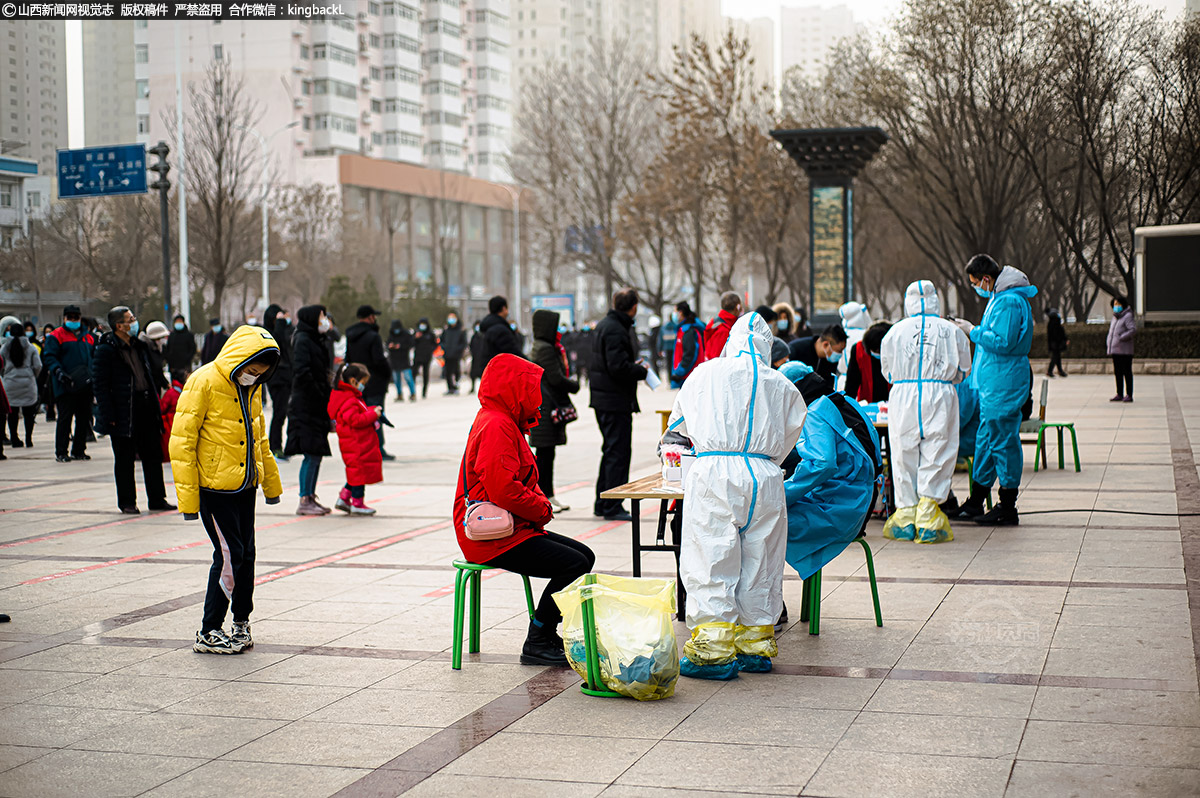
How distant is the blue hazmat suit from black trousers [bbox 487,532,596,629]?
4.79 meters

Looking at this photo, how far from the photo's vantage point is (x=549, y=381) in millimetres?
10703

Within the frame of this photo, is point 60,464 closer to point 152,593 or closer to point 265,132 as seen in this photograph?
point 152,593

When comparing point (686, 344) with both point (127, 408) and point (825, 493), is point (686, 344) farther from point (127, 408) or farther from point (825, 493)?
point (825, 493)

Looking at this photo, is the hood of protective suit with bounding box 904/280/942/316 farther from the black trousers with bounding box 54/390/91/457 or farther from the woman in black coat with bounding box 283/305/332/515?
the black trousers with bounding box 54/390/91/457

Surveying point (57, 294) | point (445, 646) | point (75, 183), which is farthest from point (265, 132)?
point (445, 646)

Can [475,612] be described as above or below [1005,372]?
below

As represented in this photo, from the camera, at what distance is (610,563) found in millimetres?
8781

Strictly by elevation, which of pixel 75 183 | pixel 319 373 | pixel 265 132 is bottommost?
pixel 319 373

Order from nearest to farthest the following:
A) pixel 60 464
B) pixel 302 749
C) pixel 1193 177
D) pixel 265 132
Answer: pixel 302 749 → pixel 60 464 → pixel 1193 177 → pixel 265 132

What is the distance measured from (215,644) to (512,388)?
2096 mm

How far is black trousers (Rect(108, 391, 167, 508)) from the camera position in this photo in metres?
11.9

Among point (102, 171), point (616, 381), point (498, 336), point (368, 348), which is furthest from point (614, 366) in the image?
point (102, 171)

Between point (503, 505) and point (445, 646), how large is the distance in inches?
45.1

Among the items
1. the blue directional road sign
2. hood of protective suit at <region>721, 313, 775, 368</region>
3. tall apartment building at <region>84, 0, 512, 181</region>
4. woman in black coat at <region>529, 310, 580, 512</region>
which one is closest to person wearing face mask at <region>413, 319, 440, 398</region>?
the blue directional road sign
